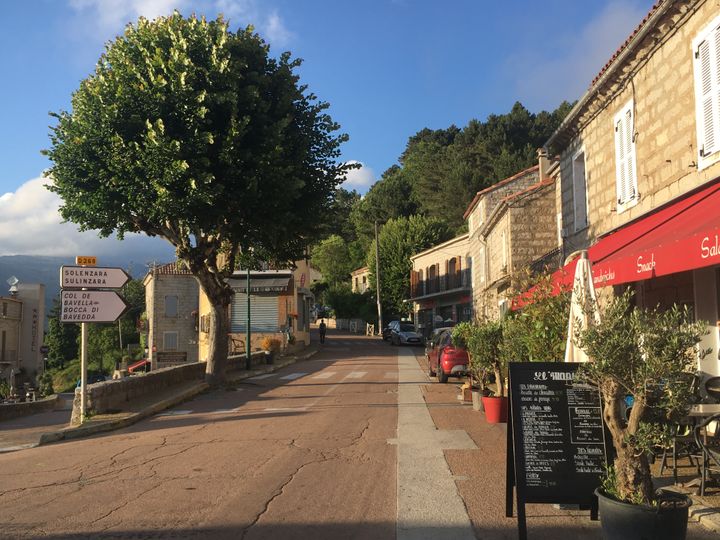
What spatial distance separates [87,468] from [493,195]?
24.0 metres

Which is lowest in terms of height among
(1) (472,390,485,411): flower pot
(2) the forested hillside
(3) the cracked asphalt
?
(3) the cracked asphalt

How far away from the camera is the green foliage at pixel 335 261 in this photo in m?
78.3

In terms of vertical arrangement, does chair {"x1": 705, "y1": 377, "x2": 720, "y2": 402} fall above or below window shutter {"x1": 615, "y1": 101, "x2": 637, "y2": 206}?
below

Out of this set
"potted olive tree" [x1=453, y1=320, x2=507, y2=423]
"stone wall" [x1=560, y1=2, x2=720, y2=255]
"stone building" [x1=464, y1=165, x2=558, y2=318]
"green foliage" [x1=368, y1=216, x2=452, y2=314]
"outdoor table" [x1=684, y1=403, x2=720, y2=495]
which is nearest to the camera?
"outdoor table" [x1=684, y1=403, x2=720, y2=495]

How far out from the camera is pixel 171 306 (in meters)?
42.8

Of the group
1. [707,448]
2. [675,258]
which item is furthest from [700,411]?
[675,258]

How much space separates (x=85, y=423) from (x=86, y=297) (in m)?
2.30

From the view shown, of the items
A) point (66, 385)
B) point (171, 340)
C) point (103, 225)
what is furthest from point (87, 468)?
point (66, 385)

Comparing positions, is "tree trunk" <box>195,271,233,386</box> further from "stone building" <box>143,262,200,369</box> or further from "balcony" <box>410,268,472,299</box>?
"stone building" <box>143,262,200,369</box>

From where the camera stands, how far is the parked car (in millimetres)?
38531

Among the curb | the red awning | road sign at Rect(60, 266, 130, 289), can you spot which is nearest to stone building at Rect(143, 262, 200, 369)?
the curb

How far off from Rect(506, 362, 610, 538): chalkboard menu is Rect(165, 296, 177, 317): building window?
40.5 meters

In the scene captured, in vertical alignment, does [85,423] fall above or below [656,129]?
below

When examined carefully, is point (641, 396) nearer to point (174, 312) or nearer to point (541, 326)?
point (541, 326)
